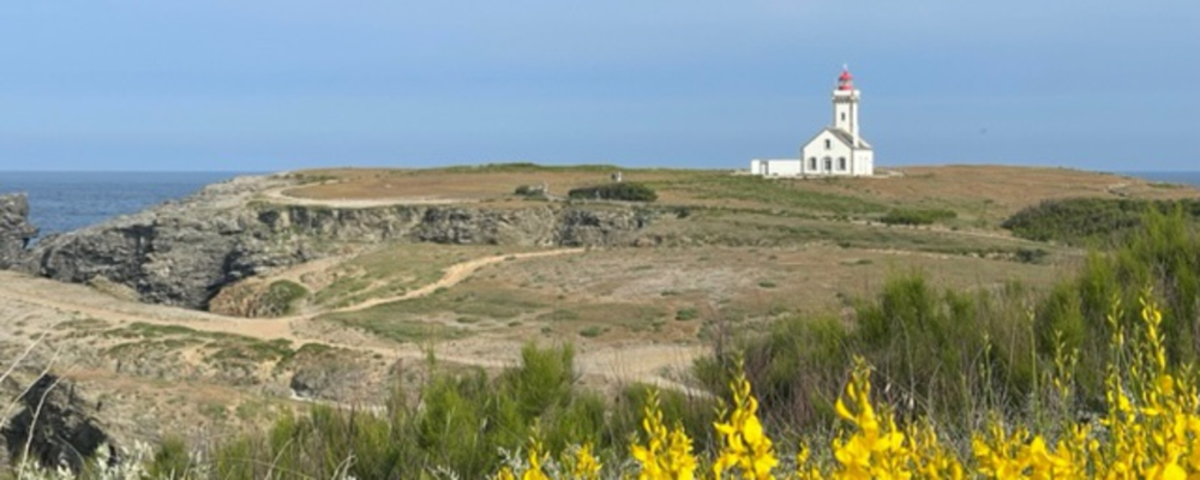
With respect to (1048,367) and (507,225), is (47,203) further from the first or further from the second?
(1048,367)

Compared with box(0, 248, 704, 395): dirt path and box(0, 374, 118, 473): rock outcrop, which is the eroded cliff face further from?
box(0, 374, 118, 473): rock outcrop

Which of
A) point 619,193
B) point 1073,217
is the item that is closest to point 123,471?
point 1073,217

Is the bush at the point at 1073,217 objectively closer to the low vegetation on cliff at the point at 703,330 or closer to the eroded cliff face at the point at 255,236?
the low vegetation on cliff at the point at 703,330

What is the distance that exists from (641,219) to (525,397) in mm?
37161

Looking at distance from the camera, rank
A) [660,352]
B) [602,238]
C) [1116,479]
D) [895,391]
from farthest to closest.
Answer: [602,238]
[660,352]
[895,391]
[1116,479]

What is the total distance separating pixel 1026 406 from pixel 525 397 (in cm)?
268

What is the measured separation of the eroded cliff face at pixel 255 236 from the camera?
40844mm

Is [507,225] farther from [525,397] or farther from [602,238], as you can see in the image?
[525,397]

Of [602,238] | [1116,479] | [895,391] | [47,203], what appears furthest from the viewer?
[47,203]

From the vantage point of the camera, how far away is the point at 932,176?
235ft

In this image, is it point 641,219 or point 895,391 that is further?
→ point 641,219

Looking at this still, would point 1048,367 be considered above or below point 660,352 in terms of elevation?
above

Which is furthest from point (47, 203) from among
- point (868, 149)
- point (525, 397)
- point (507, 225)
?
point (525, 397)

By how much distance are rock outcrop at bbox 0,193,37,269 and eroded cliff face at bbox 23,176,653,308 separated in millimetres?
1747
